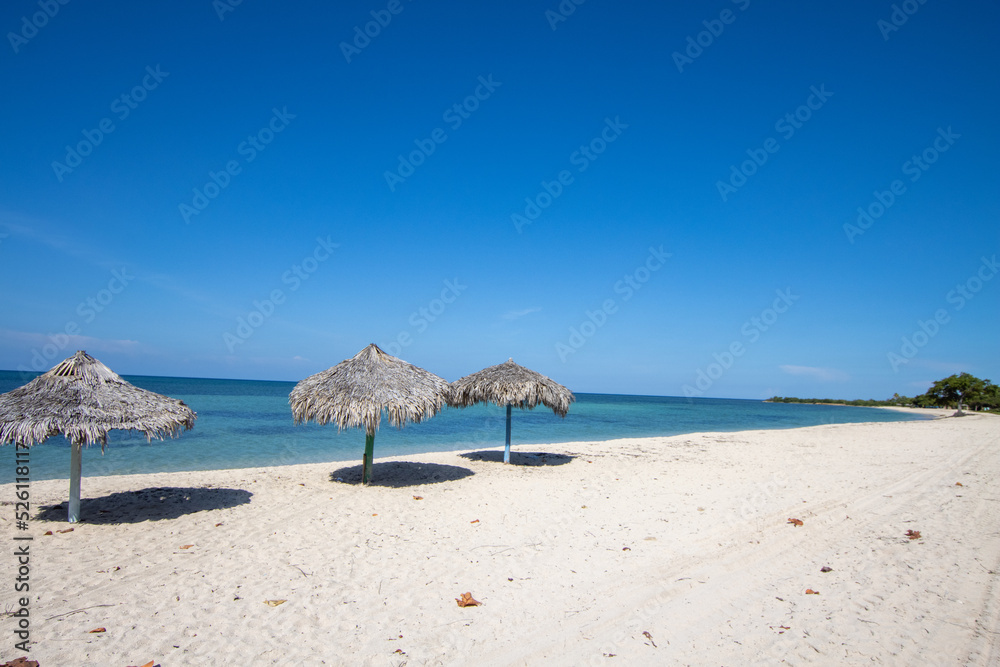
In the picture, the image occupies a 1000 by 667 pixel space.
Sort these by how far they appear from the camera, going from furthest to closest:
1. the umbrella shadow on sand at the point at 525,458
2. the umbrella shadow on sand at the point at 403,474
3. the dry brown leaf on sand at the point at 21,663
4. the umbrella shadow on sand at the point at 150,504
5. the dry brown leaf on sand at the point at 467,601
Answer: the umbrella shadow on sand at the point at 525,458
the umbrella shadow on sand at the point at 403,474
the umbrella shadow on sand at the point at 150,504
the dry brown leaf on sand at the point at 467,601
the dry brown leaf on sand at the point at 21,663

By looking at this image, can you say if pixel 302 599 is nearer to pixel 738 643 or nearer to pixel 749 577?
pixel 738 643

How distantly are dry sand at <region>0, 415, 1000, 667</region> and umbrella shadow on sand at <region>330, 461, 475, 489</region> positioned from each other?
12.3 inches

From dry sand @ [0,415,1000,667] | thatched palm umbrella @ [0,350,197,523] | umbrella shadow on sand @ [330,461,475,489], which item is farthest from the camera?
umbrella shadow on sand @ [330,461,475,489]

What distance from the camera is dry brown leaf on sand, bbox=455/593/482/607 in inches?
167

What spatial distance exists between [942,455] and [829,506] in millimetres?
9564

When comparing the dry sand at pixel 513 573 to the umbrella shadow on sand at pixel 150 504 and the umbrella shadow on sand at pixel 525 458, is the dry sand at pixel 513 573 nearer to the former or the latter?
the umbrella shadow on sand at pixel 150 504

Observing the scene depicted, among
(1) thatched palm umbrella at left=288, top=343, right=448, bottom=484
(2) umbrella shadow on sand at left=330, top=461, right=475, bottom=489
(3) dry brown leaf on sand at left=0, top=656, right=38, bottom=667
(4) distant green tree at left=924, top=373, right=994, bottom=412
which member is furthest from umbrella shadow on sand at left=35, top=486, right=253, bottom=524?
(4) distant green tree at left=924, top=373, right=994, bottom=412

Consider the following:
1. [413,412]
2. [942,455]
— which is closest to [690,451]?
[942,455]

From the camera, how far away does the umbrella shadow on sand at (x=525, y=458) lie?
12234 mm

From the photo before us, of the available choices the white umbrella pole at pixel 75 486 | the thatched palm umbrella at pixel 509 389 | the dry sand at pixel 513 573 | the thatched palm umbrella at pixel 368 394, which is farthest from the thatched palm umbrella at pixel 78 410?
the thatched palm umbrella at pixel 509 389

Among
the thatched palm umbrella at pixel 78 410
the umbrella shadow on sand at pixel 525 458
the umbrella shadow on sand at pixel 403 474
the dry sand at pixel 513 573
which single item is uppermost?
the thatched palm umbrella at pixel 78 410

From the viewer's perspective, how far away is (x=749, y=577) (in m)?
4.87

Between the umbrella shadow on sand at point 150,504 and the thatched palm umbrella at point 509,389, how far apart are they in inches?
186

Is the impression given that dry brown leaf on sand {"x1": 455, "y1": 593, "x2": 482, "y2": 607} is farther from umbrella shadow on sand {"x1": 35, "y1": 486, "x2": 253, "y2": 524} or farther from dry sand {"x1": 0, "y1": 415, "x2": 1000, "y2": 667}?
umbrella shadow on sand {"x1": 35, "y1": 486, "x2": 253, "y2": 524}
